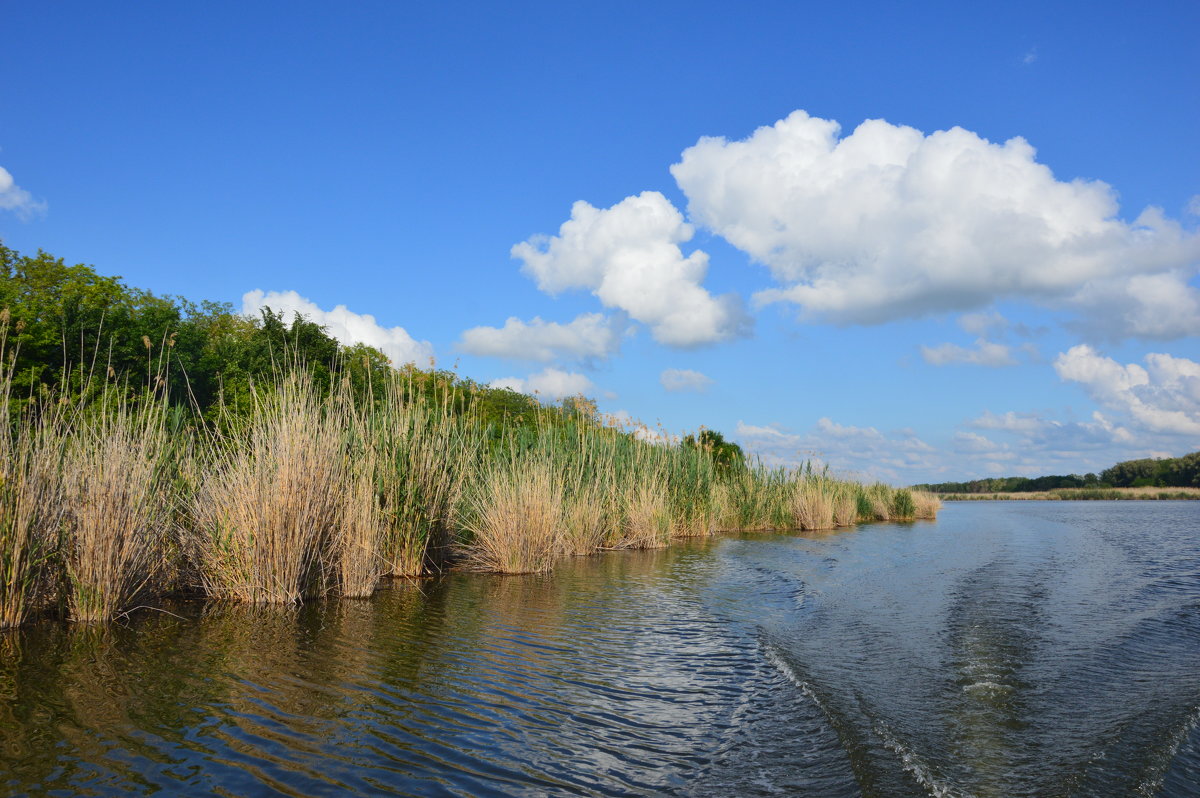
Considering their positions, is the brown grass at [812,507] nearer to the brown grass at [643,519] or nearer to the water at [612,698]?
the brown grass at [643,519]

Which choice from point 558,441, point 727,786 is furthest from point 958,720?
point 558,441

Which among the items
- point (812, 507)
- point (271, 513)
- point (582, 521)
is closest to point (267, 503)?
point (271, 513)

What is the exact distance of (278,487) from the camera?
735 centimetres

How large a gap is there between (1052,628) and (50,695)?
848 centimetres

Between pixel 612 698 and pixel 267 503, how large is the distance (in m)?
4.38

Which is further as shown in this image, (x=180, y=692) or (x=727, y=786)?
(x=180, y=692)

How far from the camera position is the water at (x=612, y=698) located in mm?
3502

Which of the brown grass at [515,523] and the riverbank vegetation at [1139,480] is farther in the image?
the riverbank vegetation at [1139,480]

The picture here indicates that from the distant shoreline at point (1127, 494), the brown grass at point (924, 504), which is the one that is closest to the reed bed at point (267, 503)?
the brown grass at point (924, 504)

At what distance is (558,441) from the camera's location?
47.0 ft

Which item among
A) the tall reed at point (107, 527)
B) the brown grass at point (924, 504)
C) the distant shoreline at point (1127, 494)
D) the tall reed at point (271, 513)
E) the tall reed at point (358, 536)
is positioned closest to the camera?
the tall reed at point (107, 527)

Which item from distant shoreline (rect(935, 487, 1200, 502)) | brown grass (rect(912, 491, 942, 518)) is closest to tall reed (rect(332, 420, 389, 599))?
brown grass (rect(912, 491, 942, 518))

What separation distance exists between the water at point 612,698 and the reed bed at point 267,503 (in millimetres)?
465

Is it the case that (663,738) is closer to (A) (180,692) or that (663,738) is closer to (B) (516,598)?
(A) (180,692)
